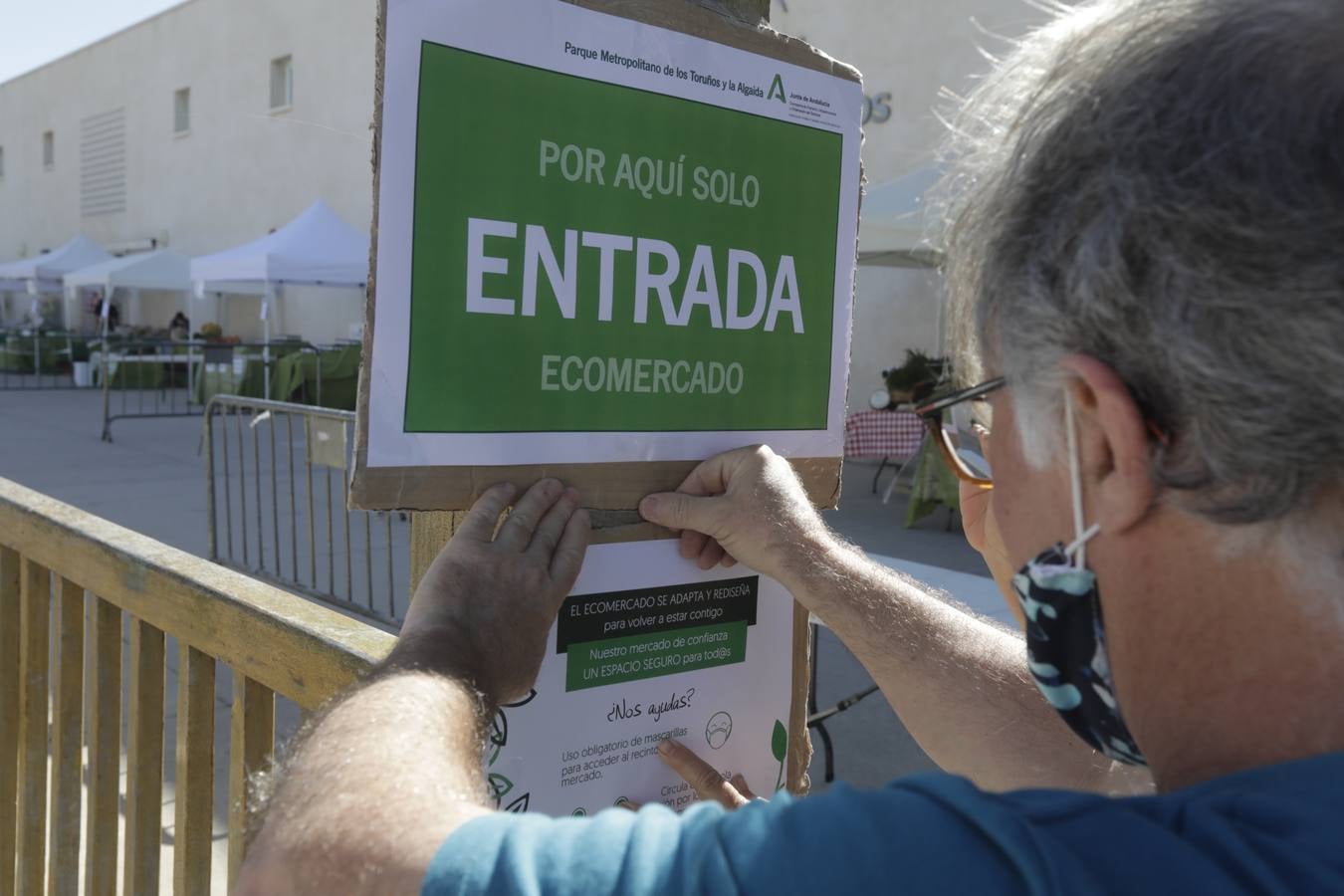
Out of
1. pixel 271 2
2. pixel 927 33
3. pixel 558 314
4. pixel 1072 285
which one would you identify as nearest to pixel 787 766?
pixel 558 314

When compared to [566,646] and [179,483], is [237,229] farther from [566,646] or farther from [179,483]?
[566,646]

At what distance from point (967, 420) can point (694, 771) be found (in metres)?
0.55

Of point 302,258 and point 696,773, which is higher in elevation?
point 302,258

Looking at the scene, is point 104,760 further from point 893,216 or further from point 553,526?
point 893,216

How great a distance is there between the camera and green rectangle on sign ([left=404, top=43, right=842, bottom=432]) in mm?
1163

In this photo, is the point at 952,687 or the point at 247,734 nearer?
the point at 952,687

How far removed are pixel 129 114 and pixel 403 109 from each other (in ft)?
95.0

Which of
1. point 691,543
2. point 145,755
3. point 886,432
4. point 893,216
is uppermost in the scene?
point 893,216

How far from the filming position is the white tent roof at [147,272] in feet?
58.7

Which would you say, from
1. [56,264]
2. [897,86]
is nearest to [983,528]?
[897,86]

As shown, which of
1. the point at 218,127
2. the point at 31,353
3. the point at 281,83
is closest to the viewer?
the point at 31,353

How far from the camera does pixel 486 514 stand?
1203 millimetres

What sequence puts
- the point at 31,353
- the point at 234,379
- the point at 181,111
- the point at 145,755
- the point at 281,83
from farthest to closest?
the point at 181,111
the point at 281,83
the point at 31,353
the point at 234,379
the point at 145,755

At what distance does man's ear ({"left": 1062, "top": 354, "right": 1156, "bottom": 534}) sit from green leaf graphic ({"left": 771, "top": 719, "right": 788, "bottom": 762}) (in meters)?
0.75
